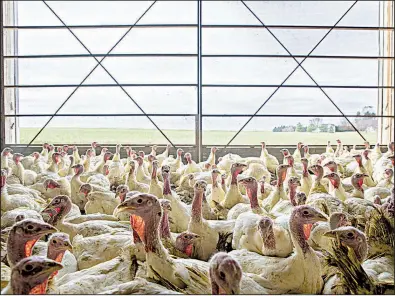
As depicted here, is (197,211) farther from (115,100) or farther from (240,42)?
(240,42)

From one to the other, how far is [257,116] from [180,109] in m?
1.29

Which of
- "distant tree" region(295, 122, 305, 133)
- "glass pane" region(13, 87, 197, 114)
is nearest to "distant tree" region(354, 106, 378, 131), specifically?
"distant tree" region(295, 122, 305, 133)

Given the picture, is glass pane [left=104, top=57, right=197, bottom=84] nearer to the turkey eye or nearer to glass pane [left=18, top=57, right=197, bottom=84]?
glass pane [left=18, top=57, right=197, bottom=84]

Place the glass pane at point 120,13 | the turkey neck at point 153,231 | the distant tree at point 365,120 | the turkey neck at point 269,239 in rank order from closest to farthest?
the turkey neck at point 153,231
the turkey neck at point 269,239
the glass pane at point 120,13
the distant tree at point 365,120

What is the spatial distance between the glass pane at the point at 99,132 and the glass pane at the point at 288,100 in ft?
3.91

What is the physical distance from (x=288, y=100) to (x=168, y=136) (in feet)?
7.89

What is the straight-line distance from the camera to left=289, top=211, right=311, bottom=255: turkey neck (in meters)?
2.55

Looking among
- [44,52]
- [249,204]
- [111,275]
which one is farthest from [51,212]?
[44,52]

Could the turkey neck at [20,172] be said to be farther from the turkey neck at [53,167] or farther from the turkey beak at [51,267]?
the turkey beak at [51,267]

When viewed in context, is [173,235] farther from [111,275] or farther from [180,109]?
[180,109]

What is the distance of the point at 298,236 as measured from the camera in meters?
2.57

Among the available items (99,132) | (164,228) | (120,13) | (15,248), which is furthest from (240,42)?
(15,248)

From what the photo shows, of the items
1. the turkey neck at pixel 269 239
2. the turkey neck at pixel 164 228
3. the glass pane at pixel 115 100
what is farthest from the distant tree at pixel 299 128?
the turkey neck at pixel 164 228

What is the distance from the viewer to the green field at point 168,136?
405 centimetres
